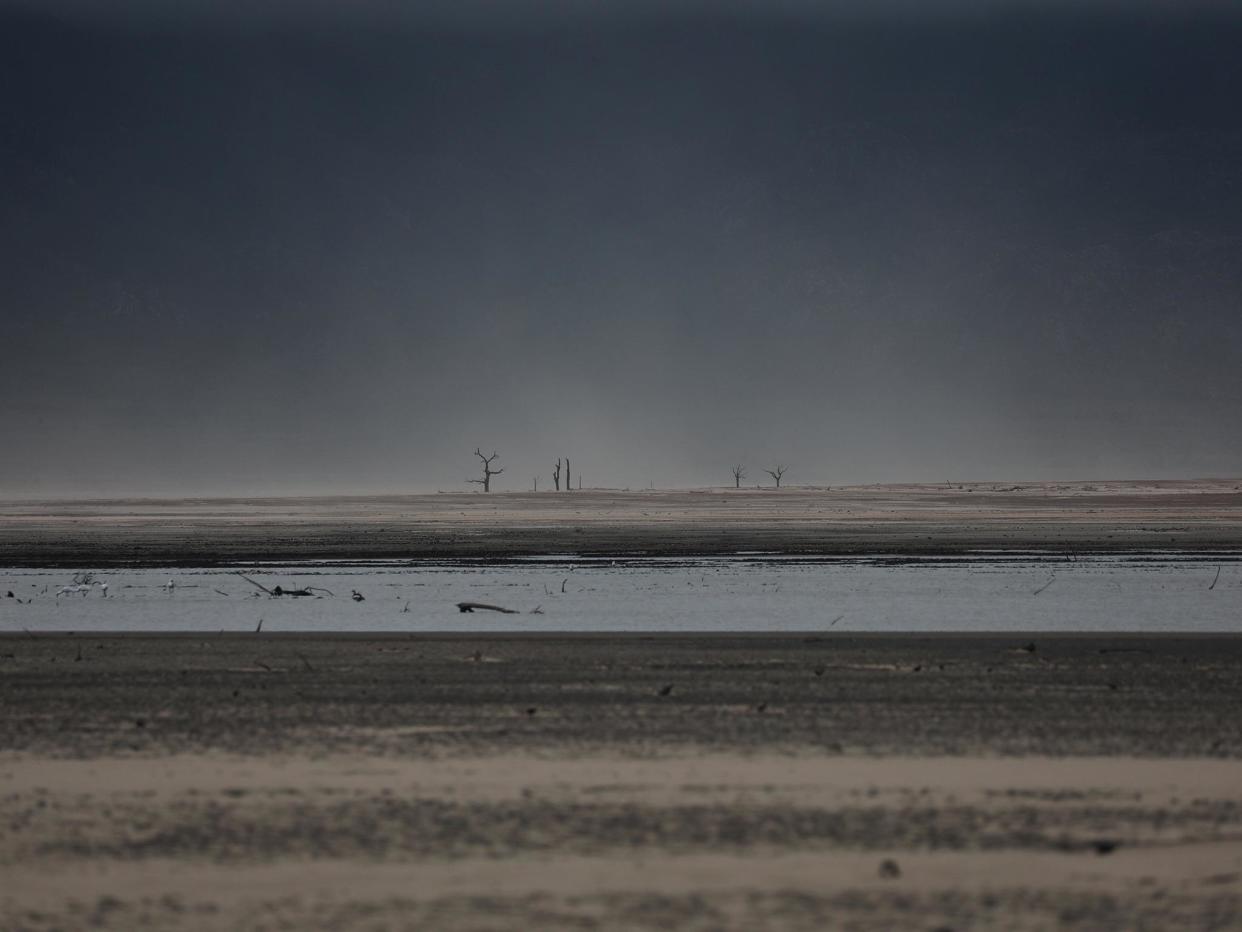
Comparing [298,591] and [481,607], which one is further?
Result: [298,591]

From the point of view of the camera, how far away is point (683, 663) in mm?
17375

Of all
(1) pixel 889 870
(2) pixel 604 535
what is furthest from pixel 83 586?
(2) pixel 604 535

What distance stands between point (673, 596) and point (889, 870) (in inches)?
797

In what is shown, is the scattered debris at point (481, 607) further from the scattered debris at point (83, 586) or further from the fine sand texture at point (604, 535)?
the fine sand texture at point (604, 535)

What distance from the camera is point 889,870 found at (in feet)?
26.4

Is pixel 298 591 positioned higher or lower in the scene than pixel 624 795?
higher

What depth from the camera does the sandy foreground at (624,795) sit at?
756 centimetres

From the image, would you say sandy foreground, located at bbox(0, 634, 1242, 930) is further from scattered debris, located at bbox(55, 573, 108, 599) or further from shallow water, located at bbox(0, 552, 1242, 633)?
scattered debris, located at bbox(55, 573, 108, 599)

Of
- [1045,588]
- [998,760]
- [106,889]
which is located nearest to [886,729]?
[998,760]

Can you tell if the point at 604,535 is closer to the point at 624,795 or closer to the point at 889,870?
the point at 624,795

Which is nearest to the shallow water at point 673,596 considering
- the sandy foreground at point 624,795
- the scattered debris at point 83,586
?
the scattered debris at point 83,586

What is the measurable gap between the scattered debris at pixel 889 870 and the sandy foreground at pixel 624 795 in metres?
0.02

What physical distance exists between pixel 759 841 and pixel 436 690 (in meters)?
6.99

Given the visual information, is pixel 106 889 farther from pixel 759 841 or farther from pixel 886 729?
pixel 886 729
